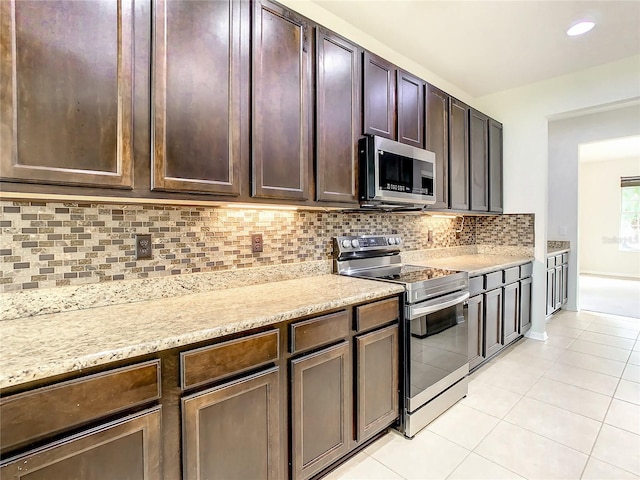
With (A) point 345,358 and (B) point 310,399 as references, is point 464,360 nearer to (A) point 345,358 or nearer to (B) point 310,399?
(A) point 345,358

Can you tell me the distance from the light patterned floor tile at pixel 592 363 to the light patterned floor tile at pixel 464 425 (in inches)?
55.2

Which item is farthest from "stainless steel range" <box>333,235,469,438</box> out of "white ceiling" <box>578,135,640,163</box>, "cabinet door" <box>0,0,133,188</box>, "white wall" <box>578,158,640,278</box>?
"white wall" <box>578,158,640,278</box>

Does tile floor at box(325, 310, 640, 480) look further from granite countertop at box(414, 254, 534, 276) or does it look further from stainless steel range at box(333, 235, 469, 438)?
granite countertop at box(414, 254, 534, 276)

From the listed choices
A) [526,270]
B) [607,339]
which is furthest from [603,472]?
[607,339]

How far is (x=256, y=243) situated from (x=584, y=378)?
2838mm

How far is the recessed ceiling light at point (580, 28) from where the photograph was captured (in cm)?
241

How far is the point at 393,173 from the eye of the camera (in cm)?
221

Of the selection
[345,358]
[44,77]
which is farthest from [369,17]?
[345,358]

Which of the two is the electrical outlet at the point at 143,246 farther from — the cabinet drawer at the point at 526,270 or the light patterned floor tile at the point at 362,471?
Answer: the cabinet drawer at the point at 526,270

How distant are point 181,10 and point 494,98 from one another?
3.62 metres

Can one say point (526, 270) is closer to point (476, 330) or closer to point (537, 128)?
point (476, 330)

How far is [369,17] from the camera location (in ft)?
7.69

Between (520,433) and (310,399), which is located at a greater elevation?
(310,399)

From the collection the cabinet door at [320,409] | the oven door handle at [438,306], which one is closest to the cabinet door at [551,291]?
the oven door handle at [438,306]
